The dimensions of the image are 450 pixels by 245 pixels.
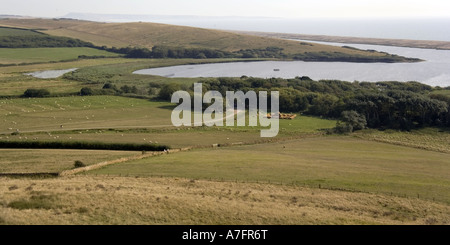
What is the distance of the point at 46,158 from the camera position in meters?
40.4

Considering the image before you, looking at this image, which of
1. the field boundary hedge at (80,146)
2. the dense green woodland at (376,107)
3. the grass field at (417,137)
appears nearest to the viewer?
the field boundary hedge at (80,146)

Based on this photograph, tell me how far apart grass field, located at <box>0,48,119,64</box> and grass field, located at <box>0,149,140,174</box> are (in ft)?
326

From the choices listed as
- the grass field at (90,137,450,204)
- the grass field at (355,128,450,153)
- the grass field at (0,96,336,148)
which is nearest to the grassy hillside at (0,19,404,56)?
the grass field at (0,96,336,148)

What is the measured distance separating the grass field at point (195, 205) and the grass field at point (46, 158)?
14.2 ft

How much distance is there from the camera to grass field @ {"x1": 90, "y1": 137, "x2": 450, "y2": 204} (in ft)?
109

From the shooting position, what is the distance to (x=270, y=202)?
1096 inches

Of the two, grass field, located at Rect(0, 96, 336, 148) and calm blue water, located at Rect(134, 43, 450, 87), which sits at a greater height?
calm blue water, located at Rect(134, 43, 450, 87)

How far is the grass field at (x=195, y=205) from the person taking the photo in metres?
24.2

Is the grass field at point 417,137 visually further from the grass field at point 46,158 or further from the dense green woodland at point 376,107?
the grass field at point 46,158
